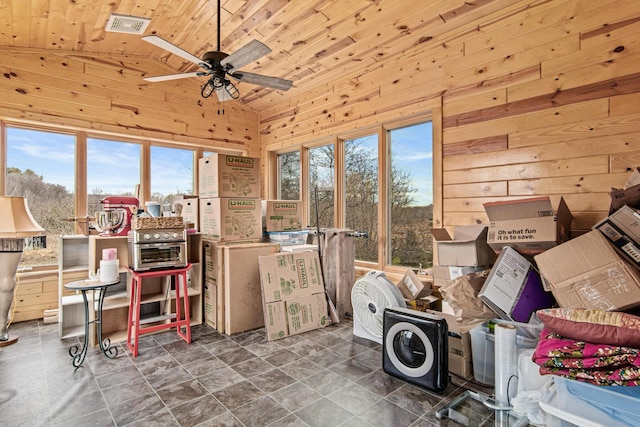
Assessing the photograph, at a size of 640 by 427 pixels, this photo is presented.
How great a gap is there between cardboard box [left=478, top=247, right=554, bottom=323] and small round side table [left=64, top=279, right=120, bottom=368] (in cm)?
278

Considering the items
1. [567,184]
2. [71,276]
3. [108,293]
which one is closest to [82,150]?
[71,276]

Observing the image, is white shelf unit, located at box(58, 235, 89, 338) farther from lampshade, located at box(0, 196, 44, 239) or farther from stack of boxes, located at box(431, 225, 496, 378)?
→ stack of boxes, located at box(431, 225, 496, 378)

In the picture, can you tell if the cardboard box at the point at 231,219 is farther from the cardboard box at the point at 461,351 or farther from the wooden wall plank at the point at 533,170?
the cardboard box at the point at 461,351

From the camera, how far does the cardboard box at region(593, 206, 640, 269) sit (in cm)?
190

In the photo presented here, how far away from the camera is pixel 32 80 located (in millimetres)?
3826

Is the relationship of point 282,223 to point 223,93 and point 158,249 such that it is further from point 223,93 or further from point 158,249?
point 223,93

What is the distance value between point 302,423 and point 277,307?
140 centimetres

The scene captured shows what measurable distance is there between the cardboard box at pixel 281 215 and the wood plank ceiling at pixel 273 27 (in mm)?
1696

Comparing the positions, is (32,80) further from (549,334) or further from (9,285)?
(549,334)

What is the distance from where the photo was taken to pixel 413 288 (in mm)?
3180

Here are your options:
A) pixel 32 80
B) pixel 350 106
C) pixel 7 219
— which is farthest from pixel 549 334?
pixel 32 80

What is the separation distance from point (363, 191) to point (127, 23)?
2.89 m

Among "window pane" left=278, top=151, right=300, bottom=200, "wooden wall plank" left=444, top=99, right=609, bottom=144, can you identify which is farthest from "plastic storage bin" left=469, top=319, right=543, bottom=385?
"window pane" left=278, top=151, right=300, bottom=200

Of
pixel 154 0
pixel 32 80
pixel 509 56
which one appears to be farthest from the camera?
pixel 32 80
